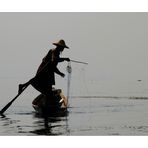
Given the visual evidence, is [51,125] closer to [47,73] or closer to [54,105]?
[47,73]

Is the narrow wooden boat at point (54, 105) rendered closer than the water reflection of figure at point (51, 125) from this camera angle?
No

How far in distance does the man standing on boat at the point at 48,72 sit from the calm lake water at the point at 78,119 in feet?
0.63

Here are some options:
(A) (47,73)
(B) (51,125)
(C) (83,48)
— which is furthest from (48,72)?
(C) (83,48)

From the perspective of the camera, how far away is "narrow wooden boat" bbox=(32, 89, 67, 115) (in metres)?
9.73

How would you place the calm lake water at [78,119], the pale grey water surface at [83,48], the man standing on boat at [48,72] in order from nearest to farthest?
the pale grey water surface at [83,48] < the calm lake water at [78,119] < the man standing on boat at [48,72]

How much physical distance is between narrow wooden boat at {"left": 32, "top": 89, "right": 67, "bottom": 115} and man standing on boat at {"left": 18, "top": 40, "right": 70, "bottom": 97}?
0.08 meters

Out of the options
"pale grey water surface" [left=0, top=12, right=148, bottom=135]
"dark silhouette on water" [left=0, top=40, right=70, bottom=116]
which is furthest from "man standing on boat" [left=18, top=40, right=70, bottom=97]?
"pale grey water surface" [left=0, top=12, right=148, bottom=135]

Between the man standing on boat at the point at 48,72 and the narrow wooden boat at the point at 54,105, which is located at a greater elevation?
the man standing on boat at the point at 48,72

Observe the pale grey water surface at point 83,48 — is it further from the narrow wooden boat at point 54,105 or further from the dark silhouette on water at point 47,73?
the narrow wooden boat at point 54,105

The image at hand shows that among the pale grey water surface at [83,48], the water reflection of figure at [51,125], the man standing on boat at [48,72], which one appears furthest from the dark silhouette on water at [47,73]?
the water reflection of figure at [51,125]

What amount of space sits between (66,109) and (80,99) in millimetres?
2322

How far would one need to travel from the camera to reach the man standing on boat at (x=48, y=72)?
27.9 ft
